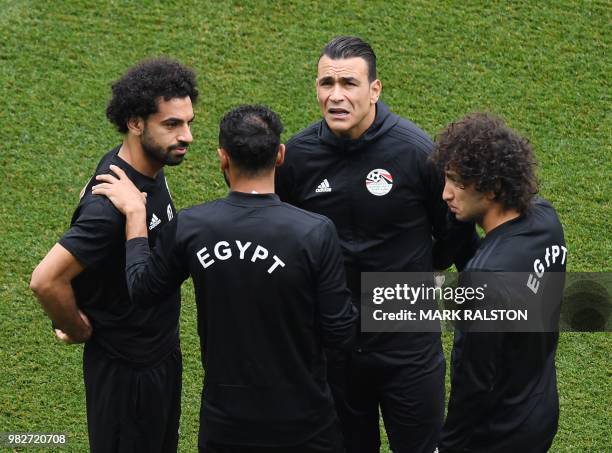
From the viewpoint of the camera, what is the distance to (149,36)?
25.6 feet

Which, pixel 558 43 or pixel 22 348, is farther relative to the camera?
pixel 558 43

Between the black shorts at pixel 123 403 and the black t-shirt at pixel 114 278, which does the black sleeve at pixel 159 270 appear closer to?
the black t-shirt at pixel 114 278

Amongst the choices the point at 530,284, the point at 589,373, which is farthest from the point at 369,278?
the point at 589,373

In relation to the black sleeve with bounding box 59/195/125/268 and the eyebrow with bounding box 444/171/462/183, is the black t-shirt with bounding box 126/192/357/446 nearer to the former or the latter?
the black sleeve with bounding box 59/195/125/268

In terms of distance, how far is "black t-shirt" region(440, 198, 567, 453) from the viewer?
12.3ft

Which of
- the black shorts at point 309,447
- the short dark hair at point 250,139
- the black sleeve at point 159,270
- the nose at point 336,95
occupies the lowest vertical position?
the black shorts at point 309,447

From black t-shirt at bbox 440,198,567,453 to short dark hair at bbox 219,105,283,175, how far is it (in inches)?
31.9

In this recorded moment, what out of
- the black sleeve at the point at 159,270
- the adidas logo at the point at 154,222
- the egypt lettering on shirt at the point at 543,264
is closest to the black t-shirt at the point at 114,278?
the adidas logo at the point at 154,222

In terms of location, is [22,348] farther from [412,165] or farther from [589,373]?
[589,373]

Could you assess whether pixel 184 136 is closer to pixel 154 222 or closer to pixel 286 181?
pixel 154 222

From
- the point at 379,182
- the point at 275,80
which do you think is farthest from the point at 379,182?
the point at 275,80

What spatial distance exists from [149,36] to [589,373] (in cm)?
392

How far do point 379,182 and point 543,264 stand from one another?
823mm

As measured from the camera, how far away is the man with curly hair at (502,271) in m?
3.77
